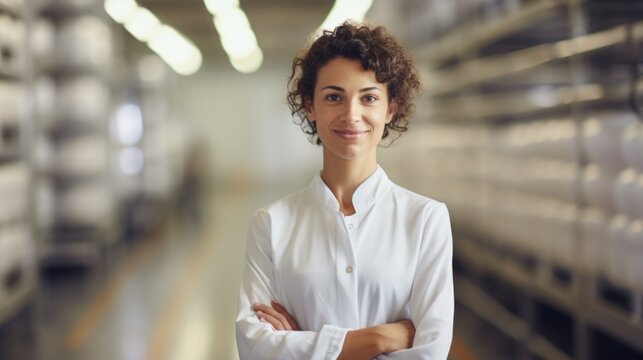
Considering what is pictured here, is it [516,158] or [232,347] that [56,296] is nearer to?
[232,347]

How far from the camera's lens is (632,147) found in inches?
152

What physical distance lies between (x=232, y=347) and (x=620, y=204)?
277 cm

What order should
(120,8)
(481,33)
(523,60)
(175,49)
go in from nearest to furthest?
(523,60)
(481,33)
(120,8)
(175,49)

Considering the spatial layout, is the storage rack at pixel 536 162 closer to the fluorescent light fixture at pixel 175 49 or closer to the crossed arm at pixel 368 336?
the crossed arm at pixel 368 336

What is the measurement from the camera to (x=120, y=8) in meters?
11.1

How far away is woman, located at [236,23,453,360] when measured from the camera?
1.80 m

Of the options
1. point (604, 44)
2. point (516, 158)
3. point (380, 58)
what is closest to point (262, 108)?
point (516, 158)

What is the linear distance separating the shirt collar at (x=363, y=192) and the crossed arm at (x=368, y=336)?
24cm

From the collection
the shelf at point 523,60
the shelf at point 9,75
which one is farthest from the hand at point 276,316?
the shelf at point 9,75

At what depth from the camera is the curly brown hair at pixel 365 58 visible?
5.97 ft

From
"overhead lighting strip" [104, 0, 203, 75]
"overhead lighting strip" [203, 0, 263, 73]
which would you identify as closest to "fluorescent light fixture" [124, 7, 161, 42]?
"overhead lighting strip" [104, 0, 203, 75]

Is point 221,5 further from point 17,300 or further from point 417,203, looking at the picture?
point 417,203

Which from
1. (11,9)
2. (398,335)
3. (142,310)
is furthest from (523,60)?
(398,335)

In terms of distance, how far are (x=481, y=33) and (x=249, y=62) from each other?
16.6 metres
